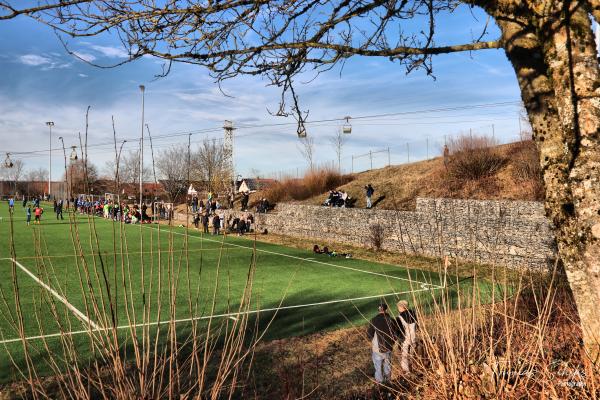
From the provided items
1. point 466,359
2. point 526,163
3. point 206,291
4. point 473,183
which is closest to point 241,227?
point 473,183

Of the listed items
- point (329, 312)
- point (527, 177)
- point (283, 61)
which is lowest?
point (329, 312)

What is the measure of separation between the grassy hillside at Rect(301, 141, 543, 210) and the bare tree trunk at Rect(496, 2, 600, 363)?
698 inches

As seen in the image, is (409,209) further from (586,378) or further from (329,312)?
(586,378)

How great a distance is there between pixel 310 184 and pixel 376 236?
16457 millimetres

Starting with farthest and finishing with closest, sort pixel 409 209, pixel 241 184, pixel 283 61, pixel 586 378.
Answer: pixel 241 184
pixel 409 209
pixel 283 61
pixel 586 378

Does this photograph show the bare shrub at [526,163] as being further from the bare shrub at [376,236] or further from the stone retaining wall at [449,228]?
the bare shrub at [376,236]

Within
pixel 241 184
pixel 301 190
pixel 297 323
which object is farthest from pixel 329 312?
pixel 241 184

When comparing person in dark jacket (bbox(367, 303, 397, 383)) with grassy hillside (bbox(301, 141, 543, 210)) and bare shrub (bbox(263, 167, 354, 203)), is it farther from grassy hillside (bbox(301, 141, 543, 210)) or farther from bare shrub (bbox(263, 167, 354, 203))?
bare shrub (bbox(263, 167, 354, 203))

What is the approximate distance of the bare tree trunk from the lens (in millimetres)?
3455

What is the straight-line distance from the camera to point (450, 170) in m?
27.2

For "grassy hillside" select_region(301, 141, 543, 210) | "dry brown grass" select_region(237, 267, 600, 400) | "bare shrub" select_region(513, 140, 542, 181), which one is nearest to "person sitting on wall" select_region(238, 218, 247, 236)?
"grassy hillside" select_region(301, 141, 543, 210)

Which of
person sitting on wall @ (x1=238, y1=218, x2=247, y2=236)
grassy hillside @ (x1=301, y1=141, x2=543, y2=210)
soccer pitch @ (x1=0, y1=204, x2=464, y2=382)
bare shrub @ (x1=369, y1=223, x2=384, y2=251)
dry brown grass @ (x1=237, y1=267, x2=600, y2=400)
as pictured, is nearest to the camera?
dry brown grass @ (x1=237, y1=267, x2=600, y2=400)

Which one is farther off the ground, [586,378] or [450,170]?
[450,170]

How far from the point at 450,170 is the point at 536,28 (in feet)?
79.7
